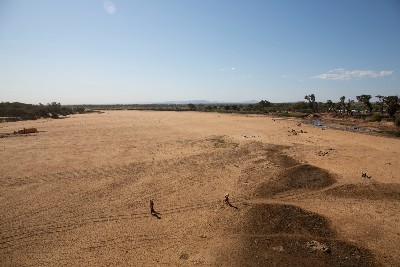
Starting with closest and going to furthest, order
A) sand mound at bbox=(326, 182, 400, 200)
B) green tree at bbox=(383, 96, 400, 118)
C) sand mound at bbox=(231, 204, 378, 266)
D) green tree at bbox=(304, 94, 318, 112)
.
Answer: sand mound at bbox=(231, 204, 378, 266) → sand mound at bbox=(326, 182, 400, 200) → green tree at bbox=(383, 96, 400, 118) → green tree at bbox=(304, 94, 318, 112)

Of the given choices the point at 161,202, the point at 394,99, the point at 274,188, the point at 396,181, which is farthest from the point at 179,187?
the point at 394,99

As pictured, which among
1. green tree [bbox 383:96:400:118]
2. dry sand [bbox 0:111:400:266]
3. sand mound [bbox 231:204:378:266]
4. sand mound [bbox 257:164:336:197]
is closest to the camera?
sand mound [bbox 231:204:378:266]

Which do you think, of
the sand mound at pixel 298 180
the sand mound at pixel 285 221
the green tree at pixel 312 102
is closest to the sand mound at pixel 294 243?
the sand mound at pixel 285 221

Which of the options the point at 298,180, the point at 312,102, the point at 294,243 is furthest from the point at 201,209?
the point at 312,102

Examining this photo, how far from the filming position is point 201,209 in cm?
1513

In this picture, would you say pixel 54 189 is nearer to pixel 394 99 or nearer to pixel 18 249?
pixel 18 249

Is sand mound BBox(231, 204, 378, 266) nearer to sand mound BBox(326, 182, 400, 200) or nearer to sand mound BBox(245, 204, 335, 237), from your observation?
sand mound BBox(245, 204, 335, 237)

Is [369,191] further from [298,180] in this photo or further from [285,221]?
[285,221]

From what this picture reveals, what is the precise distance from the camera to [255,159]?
25.4 m

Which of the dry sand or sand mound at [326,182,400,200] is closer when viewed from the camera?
the dry sand

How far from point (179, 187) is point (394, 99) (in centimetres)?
6553

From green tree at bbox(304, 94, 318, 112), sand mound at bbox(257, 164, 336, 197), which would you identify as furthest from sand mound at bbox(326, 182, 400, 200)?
green tree at bbox(304, 94, 318, 112)

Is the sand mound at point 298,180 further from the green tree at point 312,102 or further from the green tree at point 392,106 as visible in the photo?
the green tree at point 312,102

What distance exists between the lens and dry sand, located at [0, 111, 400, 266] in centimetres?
1115
